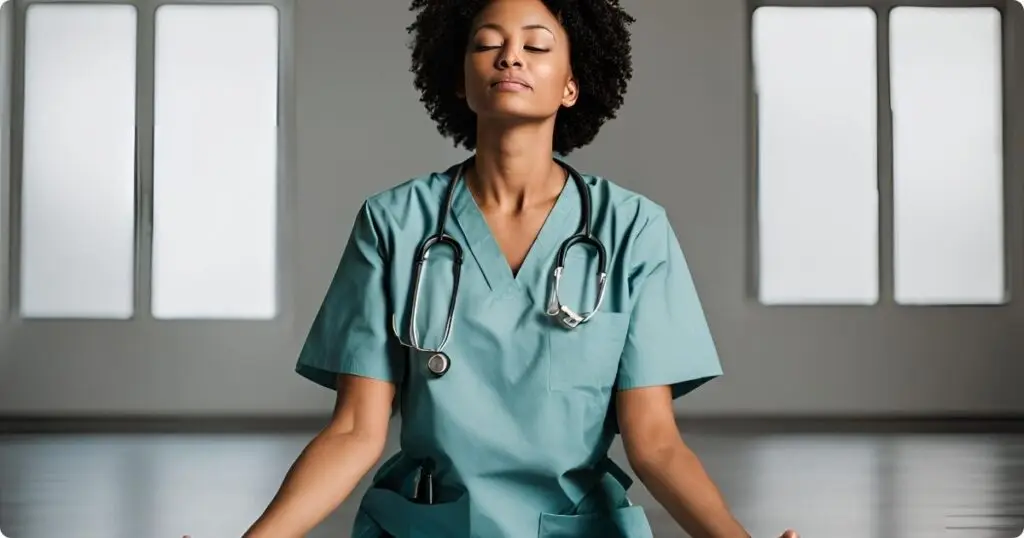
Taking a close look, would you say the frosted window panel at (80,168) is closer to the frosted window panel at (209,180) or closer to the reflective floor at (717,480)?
the frosted window panel at (209,180)

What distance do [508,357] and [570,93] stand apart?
12.7 inches

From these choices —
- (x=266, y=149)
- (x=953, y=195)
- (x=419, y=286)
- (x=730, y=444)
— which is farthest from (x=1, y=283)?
(x=419, y=286)

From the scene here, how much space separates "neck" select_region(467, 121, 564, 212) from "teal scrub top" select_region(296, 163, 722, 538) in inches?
1.3

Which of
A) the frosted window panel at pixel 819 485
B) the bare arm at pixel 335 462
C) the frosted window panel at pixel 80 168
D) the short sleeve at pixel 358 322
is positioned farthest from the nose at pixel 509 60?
the frosted window panel at pixel 80 168

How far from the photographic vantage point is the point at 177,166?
6.00 m

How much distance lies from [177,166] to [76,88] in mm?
614

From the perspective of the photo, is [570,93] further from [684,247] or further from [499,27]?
[684,247]

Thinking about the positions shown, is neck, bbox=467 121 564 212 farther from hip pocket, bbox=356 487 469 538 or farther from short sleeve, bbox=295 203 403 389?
hip pocket, bbox=356 487 469 538

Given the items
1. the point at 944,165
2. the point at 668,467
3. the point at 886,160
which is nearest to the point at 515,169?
the point at 668,467

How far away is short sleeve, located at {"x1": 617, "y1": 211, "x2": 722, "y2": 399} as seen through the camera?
4.18 feet

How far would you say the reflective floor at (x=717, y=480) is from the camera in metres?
2.69

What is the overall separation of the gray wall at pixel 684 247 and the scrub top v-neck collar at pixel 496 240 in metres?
4.69

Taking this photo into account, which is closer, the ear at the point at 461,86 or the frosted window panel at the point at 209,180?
the ear at the point at 461,86

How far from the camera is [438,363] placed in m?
1.22
